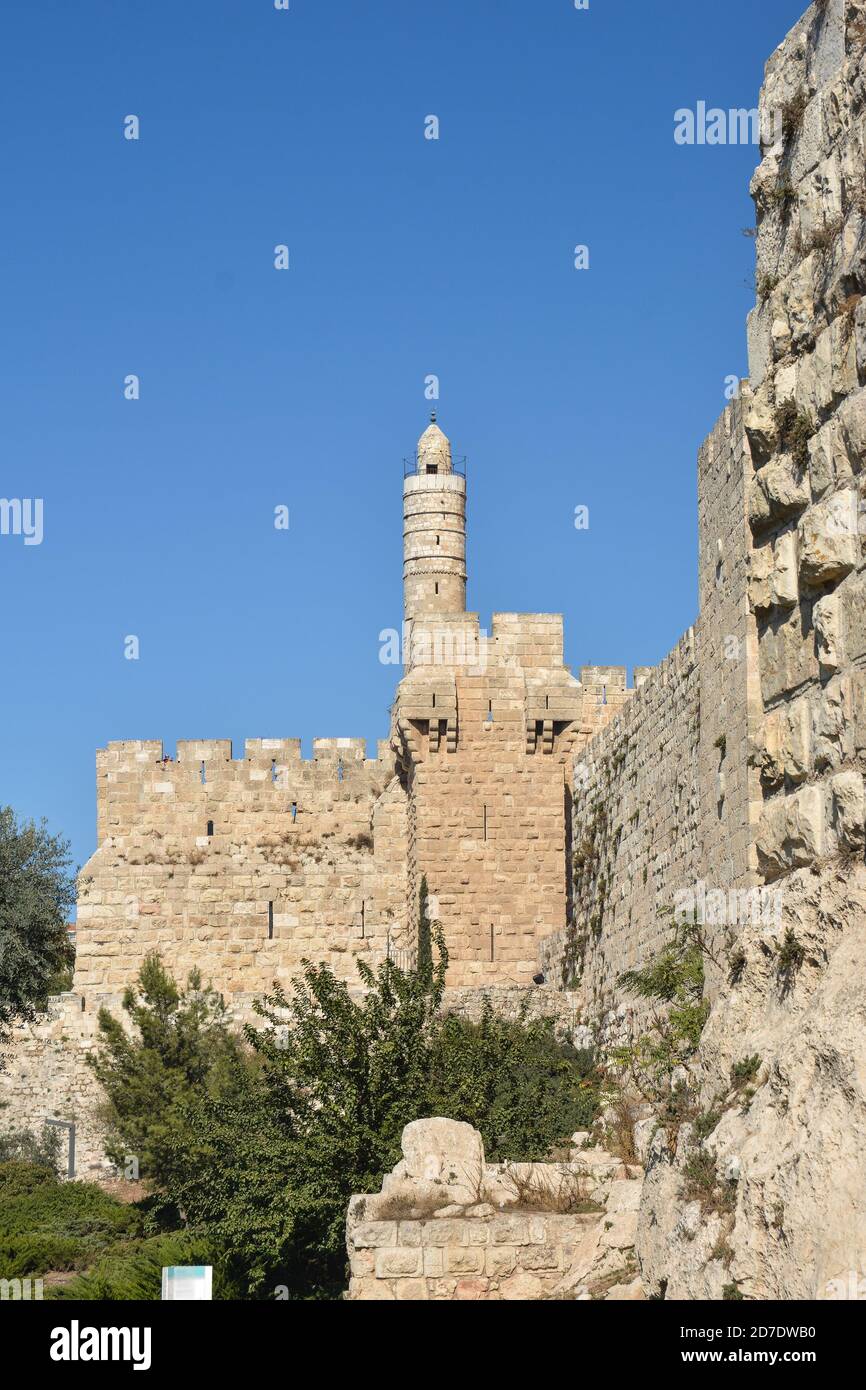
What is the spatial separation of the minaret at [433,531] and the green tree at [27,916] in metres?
24.1

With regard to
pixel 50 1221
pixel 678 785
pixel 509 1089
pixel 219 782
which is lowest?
pixel 50 1221

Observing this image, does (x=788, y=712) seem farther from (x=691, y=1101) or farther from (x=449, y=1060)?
(x=449, y=1060)

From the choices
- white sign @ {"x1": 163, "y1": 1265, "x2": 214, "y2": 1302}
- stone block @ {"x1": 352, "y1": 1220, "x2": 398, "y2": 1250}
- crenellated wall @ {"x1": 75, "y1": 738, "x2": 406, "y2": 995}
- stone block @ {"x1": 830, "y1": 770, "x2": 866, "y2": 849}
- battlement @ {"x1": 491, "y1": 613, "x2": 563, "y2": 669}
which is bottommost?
white sign @ {"x1": 163, "y1": 1265, "x2": 214, "y2": 1302}

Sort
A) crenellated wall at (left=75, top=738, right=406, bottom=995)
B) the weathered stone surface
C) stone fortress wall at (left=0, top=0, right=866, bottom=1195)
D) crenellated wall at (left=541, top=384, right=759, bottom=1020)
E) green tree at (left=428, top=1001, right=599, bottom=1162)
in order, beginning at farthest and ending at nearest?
crenellated wall at (left=75, top=738, right=406, bottom=995) → green tree at (left=428, top=1001, right=599, bottom=1162) → crenellated wall at (left=541, top=384, right=759, bottom=1020) → the weathered stone surface → stone fortress wall at (left=0, top=0, right=866, bottom=1195)

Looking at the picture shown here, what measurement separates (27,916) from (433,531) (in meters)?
26.0

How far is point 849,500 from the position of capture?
8.16 m

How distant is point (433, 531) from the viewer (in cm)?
4747

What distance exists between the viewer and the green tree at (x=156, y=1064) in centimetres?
1981

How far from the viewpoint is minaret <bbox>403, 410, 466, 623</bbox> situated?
47156 millimetres

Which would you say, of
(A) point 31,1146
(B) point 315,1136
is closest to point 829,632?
(B) point 315,1136

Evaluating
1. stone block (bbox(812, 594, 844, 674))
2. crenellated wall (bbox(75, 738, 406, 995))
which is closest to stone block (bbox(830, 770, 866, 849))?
stone block (bbox(812, 594, 844, 674))

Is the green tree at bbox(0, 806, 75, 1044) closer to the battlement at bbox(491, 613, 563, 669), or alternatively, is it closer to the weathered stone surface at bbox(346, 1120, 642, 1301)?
the battlement at bbox(491, 613, 563, 669)

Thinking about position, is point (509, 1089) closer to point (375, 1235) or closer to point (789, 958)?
point (375, 1235)

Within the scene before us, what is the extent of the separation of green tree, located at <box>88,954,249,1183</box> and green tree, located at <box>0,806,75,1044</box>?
1.00 meters
